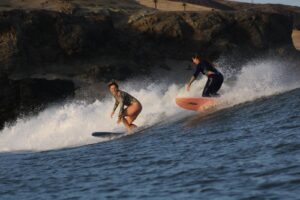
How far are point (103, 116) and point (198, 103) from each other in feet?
11.6

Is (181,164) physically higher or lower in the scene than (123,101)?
lower

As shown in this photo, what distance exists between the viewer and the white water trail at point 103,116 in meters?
21.0

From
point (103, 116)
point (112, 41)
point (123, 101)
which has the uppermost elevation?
point (112, 41)

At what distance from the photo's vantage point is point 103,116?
23469mm

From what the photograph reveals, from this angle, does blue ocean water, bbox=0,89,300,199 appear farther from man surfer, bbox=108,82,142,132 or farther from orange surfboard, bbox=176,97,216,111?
orange surfboard, bbox=176,97,216,111

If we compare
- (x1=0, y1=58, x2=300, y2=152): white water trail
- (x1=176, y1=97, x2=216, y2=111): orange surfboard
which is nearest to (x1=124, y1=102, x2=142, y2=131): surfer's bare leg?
(x1=0, y1=58, x2=300, y2=152): white water trail

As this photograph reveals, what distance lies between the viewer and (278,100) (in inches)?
851

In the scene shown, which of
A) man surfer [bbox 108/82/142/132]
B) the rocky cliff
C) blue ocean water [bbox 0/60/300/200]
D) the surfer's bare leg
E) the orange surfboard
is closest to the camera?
blue ocean water [bbox 0/60/300/200]

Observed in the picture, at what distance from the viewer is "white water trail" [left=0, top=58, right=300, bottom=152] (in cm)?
2100

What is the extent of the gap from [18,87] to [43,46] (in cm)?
515

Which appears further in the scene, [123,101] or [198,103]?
[198,103]

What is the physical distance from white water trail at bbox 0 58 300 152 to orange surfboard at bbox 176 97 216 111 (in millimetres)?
230

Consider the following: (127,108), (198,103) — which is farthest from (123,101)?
(198,103)

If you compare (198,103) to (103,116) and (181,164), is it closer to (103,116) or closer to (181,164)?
(103,116)
